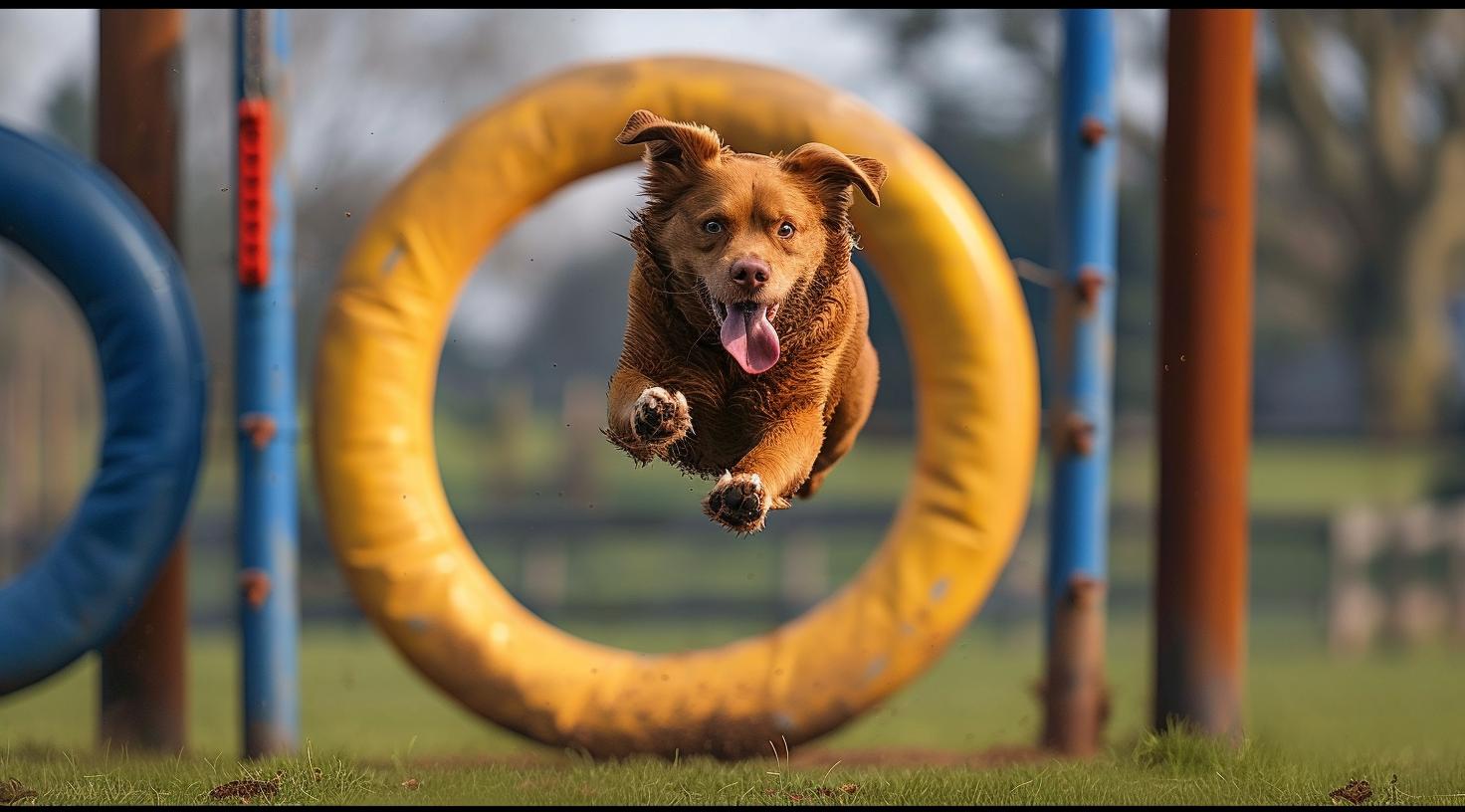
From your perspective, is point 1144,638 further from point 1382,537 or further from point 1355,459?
point 1355,459

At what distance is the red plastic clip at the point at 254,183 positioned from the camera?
4781 millimetres

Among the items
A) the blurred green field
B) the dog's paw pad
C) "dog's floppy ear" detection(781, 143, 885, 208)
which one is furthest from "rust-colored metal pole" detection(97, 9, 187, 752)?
"dog's floppy ear" detection(781, 143, 885, 208)

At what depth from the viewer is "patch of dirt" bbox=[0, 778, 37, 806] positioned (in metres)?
3.95

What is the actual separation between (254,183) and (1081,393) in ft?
9.85

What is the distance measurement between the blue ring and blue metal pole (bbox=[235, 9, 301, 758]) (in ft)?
0.70

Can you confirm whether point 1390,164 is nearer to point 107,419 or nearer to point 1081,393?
point 1081,393

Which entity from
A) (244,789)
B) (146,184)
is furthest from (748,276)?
(146,184)

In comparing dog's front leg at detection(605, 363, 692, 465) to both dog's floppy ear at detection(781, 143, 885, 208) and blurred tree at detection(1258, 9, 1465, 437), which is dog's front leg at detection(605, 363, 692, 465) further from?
blurred tree at detection(1258, 9, 1465, 437)

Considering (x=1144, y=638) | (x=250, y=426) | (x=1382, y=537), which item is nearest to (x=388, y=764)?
(x=250, y=426)

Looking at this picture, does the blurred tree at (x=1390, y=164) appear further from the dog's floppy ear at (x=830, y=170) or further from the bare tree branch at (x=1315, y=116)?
the dog's floppy ear at (x=830, y=170)

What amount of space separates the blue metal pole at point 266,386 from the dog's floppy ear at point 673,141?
2.85 m

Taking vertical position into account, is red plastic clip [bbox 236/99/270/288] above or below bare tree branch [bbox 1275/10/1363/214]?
below

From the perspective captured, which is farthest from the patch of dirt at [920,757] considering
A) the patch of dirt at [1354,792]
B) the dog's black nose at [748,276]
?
the dog's black nose at [748,276]

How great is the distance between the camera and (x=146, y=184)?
5117mm
